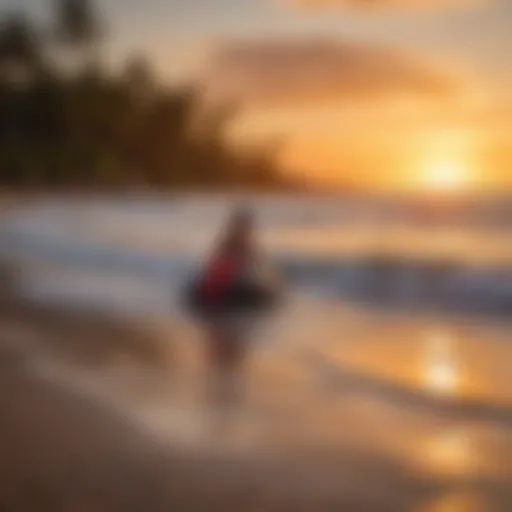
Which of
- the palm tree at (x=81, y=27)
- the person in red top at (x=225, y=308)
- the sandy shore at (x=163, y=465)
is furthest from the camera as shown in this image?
the palm tree at (x=81, y=27)

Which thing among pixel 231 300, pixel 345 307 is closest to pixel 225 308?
pixel 231 300

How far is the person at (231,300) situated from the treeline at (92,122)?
0.28ft

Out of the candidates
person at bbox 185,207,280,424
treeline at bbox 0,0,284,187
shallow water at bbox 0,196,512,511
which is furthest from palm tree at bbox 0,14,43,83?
person at bbox 185,207,280,424

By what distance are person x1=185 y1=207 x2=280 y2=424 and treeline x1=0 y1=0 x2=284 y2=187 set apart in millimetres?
85

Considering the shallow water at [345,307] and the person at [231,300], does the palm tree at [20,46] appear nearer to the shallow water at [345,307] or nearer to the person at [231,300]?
the shallow water at [345,307]

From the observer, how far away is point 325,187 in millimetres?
1179

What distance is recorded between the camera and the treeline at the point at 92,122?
1223mm

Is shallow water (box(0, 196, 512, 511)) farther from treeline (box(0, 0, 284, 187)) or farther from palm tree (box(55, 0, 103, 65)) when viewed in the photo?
palm tree (box(55, 0, 103, 65))

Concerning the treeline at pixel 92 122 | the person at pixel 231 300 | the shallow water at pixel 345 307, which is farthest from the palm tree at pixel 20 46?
the person at pixel 231 300

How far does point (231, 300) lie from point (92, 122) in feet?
1.05

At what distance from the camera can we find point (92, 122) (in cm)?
130

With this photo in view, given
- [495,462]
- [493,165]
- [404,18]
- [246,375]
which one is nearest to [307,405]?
[246,375]

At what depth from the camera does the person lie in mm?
1151

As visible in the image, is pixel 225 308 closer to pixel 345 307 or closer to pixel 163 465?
pixel 345 307
